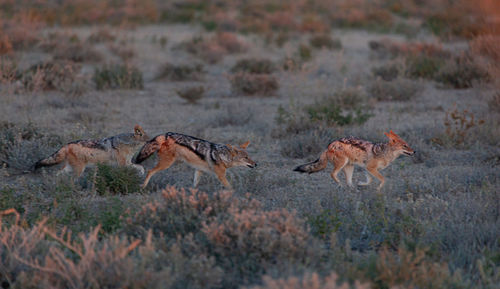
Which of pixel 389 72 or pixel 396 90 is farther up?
pixel 396 90

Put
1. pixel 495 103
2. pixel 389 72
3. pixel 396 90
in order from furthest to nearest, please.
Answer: pixel 389 72 < pixel 396 90 < pixel 495 103

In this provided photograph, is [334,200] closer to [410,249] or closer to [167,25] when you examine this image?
[410,249]

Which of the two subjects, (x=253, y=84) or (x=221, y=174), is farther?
(x=253, y=84)

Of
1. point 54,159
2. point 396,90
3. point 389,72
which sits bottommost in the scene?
point 389,72

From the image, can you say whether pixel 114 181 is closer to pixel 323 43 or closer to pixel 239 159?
pixel 239 159

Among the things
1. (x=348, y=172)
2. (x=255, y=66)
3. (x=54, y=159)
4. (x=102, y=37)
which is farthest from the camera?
(x=102, y=37)

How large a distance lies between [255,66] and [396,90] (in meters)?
4.30

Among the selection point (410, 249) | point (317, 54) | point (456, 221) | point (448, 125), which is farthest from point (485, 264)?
point (317, 54)

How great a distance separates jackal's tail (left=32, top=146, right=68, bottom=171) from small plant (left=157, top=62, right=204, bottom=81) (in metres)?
8.16

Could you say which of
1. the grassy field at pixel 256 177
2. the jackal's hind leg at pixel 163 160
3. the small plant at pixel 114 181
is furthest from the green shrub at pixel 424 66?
the small plant at pixel 114 181

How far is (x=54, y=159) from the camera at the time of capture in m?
7.02

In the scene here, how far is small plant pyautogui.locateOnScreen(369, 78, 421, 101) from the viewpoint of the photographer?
12828 mm

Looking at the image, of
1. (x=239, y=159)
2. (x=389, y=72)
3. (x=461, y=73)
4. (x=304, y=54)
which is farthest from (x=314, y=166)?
(x=304, y=54)

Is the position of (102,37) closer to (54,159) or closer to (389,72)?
(389,72)
